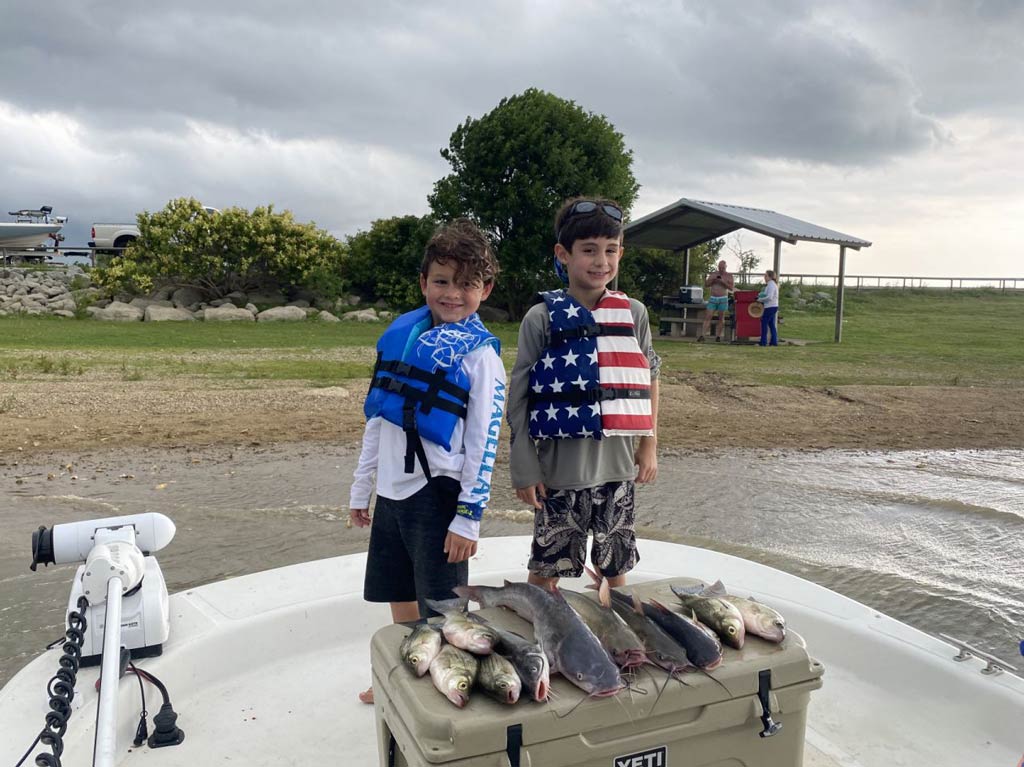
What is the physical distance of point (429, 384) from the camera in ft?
8.63

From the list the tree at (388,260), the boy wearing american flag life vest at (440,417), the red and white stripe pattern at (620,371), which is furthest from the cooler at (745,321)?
the boy wearing american flag life vest at (440,417)

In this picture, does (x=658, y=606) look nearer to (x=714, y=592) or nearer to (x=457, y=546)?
(x=714, y=592)

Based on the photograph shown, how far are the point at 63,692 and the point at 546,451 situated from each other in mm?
1699

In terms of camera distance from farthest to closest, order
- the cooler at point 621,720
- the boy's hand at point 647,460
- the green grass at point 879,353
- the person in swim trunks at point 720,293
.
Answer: the person in swim trunks at point 720,293, the green grass at point 879,353, the boy's hand at point 647,460, the cooler at point 621,720

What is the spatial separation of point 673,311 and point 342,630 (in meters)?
18.1

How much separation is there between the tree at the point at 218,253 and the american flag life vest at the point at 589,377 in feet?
67.0

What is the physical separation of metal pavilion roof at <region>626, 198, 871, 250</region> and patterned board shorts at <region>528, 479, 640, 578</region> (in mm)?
15026

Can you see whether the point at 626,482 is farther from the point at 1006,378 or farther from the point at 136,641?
the point at 1006,378

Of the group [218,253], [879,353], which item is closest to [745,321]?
[879,353]

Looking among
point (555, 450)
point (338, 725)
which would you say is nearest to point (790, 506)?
point (555, 450)

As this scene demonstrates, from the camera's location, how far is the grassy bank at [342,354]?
1216 cm

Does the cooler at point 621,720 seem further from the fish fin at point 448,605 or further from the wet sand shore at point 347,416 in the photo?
the wet sand shore at point 347,416

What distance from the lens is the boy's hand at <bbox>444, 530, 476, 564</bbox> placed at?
260cm

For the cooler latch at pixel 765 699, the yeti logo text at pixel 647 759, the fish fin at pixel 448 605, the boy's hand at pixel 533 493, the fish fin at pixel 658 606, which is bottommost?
the yeti logo text at pixel 647 759
